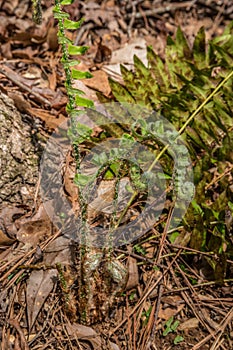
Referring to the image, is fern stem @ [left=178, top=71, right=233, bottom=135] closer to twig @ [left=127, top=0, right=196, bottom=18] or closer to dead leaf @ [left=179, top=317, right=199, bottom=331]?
dead leaf @ [left=179, top=317, right=199, bottom=331]

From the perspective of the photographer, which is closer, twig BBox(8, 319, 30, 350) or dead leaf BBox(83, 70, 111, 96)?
twig BBox(8, 319, 30, 350)

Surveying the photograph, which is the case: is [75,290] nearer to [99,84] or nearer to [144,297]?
[144,297]

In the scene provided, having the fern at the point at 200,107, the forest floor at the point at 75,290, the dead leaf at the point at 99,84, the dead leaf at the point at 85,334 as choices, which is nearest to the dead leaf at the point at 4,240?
the forest floor at the point at 75,290

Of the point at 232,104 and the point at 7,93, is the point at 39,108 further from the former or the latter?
the point at 232,104

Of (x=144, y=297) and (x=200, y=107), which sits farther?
(x=200, y=107)

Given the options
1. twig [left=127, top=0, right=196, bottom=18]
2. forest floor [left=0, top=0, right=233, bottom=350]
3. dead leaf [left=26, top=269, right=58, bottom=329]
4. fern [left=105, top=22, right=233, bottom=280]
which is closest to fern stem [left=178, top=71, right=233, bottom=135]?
fern [left=105, top=22, right=233, bottom=280]

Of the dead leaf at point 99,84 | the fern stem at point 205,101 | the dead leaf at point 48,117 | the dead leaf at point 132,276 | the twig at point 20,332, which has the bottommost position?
the twig at point 20,332

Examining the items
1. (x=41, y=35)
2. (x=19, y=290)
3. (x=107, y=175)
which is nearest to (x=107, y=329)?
(x=19, y=290)

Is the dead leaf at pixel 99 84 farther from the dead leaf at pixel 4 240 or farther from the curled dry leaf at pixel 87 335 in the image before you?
the curled dry leaf at pixel 87 335

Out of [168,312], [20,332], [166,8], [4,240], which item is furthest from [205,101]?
[166,8]
